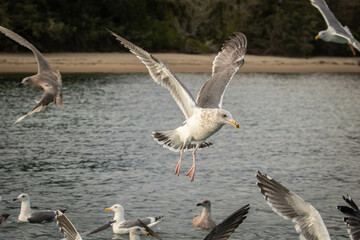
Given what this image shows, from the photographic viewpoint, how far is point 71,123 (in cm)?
2186

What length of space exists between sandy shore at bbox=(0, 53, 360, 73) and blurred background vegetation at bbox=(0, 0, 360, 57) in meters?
1.21

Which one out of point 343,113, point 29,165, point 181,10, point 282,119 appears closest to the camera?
point 29,165

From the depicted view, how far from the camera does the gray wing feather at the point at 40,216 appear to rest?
422 inches

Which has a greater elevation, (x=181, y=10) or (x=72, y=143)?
(x=181, y=10)

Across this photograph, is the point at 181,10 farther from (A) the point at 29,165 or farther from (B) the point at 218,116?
(B) the point at 218,116

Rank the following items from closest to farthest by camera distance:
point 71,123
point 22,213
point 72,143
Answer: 1. point 22,213
2. point 72,143
3. point 71,123

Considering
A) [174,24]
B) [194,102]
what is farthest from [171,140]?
[174,24]

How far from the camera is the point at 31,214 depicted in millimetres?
10797

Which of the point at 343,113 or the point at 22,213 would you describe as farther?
the point at 343,113

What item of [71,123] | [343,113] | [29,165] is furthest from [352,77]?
[29,165]

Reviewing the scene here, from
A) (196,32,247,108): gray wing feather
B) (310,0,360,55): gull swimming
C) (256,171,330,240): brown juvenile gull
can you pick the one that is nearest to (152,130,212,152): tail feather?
(196,32,247,108): gray wing feather

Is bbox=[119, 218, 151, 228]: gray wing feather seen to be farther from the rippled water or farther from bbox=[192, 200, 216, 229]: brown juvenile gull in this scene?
bbox=[192, 200, 216, 229]: brown juvenile gull

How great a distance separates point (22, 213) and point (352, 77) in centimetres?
3272

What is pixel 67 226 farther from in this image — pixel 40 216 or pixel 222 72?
pixel 222 72
